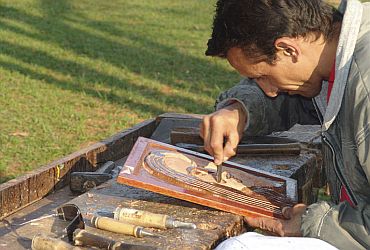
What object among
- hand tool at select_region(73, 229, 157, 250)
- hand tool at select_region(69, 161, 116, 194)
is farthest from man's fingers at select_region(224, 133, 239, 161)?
hand tool at select_region(73, 229, 157, 250)

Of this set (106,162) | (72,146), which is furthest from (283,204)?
(72,146)

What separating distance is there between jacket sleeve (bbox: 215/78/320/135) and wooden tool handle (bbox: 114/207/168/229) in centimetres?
96

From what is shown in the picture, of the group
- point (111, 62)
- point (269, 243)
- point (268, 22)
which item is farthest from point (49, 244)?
point (111, 62)

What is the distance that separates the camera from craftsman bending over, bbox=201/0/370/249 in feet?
8.25

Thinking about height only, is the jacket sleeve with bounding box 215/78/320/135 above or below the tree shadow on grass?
Answer: above

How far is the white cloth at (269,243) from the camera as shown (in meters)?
2.34

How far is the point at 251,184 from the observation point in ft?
10.2

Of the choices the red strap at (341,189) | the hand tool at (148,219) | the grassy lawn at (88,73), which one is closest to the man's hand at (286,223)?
the red strap at (341,189)

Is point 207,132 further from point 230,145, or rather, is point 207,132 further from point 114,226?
point 114,226

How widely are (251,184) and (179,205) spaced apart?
37cm

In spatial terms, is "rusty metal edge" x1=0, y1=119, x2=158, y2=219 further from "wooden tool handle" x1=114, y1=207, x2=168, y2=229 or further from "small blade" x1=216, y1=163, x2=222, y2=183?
"small blade" x1=216, y1=163, x2=222, y2=183

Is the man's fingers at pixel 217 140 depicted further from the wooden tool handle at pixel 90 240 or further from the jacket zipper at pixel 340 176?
the wooden tool handle at pixel 90 240

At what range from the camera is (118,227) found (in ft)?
8.50

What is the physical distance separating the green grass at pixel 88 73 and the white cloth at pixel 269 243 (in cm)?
243
